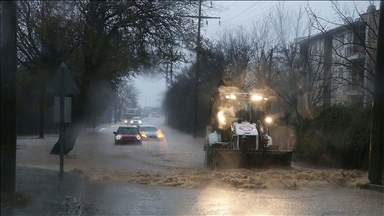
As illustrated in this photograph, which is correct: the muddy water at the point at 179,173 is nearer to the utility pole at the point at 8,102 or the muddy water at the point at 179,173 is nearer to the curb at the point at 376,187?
the curb at the point at 376,187

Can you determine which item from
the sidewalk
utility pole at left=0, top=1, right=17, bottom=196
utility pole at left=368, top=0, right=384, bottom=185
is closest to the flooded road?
the sidewalk

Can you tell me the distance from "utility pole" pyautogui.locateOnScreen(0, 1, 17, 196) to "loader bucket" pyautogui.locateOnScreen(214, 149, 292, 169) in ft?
30.9

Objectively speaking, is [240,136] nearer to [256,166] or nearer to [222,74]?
[256,166]

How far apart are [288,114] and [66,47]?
15.7m

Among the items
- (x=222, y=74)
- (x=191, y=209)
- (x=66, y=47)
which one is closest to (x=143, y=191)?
(x=191, y=209)

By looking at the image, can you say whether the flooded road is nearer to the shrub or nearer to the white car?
the shrub

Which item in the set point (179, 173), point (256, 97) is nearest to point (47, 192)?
point (179, 173)

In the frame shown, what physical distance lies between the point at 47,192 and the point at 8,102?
292cm

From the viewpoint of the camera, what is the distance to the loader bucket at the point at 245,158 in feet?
60.1

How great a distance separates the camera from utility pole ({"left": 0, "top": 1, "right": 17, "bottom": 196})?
32.2ft

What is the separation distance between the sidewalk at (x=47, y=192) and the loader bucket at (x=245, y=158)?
5165 millimetres

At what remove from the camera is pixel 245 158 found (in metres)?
18.5

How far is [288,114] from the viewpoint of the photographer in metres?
31.7

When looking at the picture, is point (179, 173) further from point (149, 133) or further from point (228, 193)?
point (149, 133)
